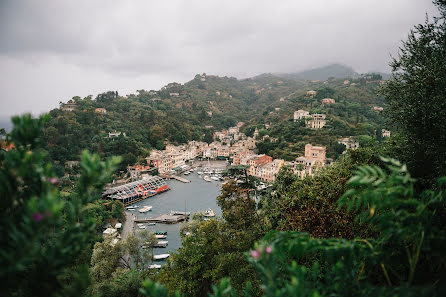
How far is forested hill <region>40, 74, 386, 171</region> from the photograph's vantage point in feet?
130

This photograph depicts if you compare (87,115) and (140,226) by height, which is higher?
(87,115)

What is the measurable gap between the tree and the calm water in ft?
58.8

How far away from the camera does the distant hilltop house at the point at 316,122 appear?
150 feet

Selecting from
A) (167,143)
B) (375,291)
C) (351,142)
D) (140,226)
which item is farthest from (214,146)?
(375,291)

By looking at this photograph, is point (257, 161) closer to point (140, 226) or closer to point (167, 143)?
point (140, 226)

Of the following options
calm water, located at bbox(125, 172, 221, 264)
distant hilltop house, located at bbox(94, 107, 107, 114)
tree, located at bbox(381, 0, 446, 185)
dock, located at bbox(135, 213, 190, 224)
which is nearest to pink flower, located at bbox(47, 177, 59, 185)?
tree, located at bbox(381, 0, 446, 185)

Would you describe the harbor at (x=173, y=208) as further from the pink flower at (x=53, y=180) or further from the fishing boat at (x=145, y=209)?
the pink flower at (x=53, y=180)

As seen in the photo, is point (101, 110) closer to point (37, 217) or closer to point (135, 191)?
point (135, 191)

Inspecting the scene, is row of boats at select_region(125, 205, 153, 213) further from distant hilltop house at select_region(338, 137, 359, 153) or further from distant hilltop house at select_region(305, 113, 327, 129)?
distant hilltop house at select_region(305, 113, 327, 129)

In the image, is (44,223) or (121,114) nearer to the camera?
(44,223)

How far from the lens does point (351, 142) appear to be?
1345 inches

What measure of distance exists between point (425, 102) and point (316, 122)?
43772 mm

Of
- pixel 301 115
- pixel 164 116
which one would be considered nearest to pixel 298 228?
pixel 301 115

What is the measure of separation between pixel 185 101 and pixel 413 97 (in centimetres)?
8361
